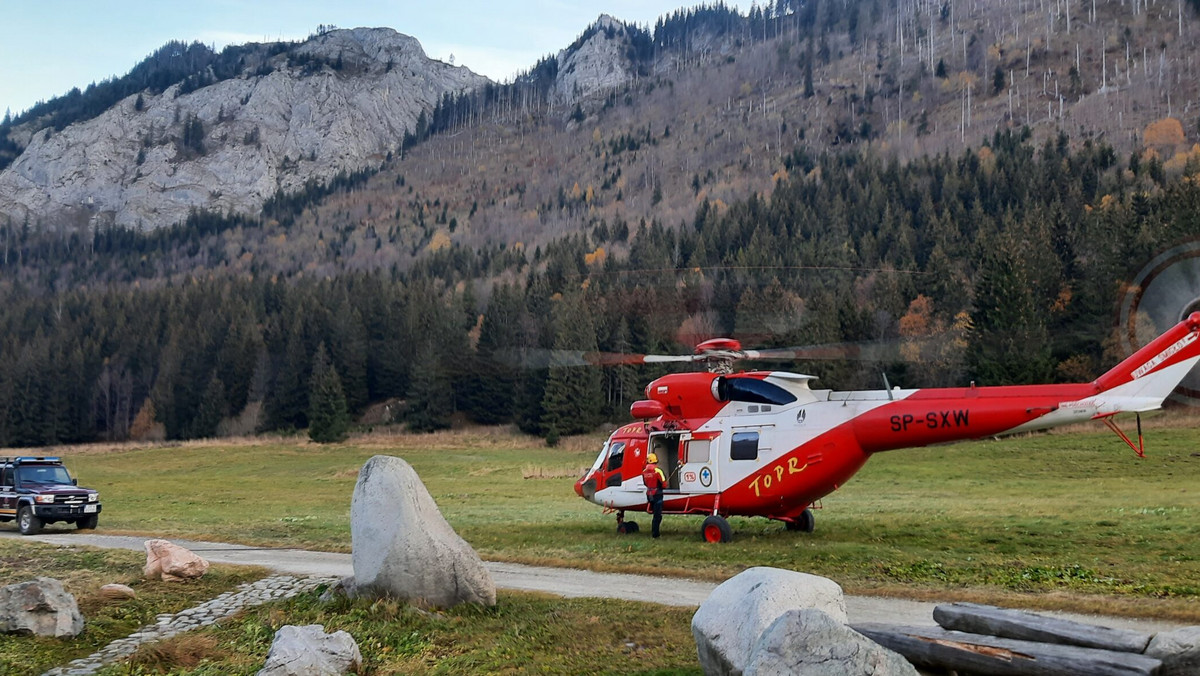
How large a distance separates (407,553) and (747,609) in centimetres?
681

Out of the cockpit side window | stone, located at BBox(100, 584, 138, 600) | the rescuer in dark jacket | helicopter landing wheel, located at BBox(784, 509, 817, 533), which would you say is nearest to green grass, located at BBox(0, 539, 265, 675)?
stone, located at BBox(100, 584, 138, 600)

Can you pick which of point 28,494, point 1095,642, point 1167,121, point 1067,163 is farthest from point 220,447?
point 1167,121

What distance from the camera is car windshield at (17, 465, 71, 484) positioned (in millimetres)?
28969

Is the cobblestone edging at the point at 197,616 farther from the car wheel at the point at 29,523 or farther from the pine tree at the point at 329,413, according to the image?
the pine tree at the point at 329,413

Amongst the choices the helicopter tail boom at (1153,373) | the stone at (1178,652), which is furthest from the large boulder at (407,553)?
the helicopter tail boom at (1153,373)

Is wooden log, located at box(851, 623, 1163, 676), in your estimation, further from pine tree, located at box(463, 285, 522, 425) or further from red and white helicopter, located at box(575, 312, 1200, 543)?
pine tree, located at box(463, 285, 522, 425)

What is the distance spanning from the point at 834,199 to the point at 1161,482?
92.4 meters

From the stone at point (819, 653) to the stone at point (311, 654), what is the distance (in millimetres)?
5840

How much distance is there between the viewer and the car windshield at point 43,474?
28969 mm

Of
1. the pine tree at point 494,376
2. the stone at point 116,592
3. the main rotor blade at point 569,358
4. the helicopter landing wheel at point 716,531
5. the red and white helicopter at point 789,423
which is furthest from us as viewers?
the pine tree at point 494,376

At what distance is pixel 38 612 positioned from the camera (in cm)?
1333

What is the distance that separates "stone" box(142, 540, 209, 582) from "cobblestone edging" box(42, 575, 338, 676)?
138 cm

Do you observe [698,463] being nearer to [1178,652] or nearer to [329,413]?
[1178,652]

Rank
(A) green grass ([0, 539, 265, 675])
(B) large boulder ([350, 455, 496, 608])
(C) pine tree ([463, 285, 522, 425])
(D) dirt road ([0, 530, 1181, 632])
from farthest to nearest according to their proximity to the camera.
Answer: (C) pine tree ([463, 285, 522, 425])
(B) large boulder ([350, 455, 496, 608])
(A) green grass ([0, 539, 265, 675])
(D) dirt road ([0, 530, 1181, 632])
